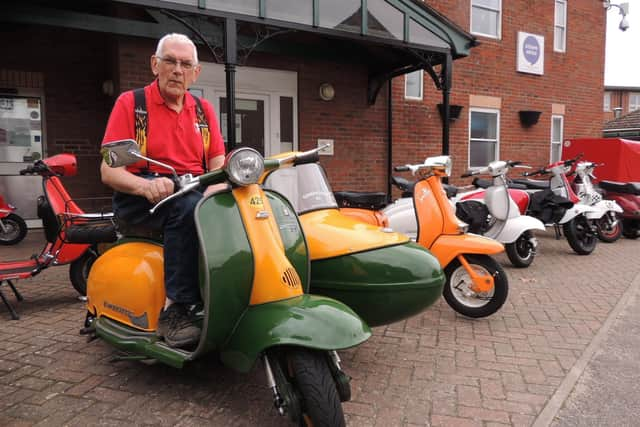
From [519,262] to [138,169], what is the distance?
507 cm

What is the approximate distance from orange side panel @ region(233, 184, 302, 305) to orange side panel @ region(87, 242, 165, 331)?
696 millimetres

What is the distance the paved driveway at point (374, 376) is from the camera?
256 centimetres

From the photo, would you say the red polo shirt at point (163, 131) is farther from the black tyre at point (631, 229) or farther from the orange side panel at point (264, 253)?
the black tyre at point (631, 229)

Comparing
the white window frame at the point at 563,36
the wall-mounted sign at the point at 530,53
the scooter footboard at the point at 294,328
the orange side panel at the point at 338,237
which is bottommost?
the scooter footboard at the point at 294,328

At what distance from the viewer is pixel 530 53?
12031mm

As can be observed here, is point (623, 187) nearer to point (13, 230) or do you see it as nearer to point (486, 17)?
point (486, 17)

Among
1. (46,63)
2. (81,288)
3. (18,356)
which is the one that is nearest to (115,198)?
(18,356)

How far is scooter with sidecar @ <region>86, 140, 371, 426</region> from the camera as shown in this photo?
211cm

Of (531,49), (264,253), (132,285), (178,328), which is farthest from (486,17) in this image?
(178,328)

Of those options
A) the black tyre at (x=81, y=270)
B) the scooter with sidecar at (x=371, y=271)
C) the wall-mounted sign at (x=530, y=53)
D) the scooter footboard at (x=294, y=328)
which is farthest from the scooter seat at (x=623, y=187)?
the black tyre at (x=81, y=270)

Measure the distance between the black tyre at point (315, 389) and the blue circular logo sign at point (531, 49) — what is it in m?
11.9

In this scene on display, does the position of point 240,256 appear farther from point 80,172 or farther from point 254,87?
point 80,172

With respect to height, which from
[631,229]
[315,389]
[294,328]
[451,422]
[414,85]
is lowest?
[451,422]

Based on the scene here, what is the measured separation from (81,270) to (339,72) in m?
6.37
